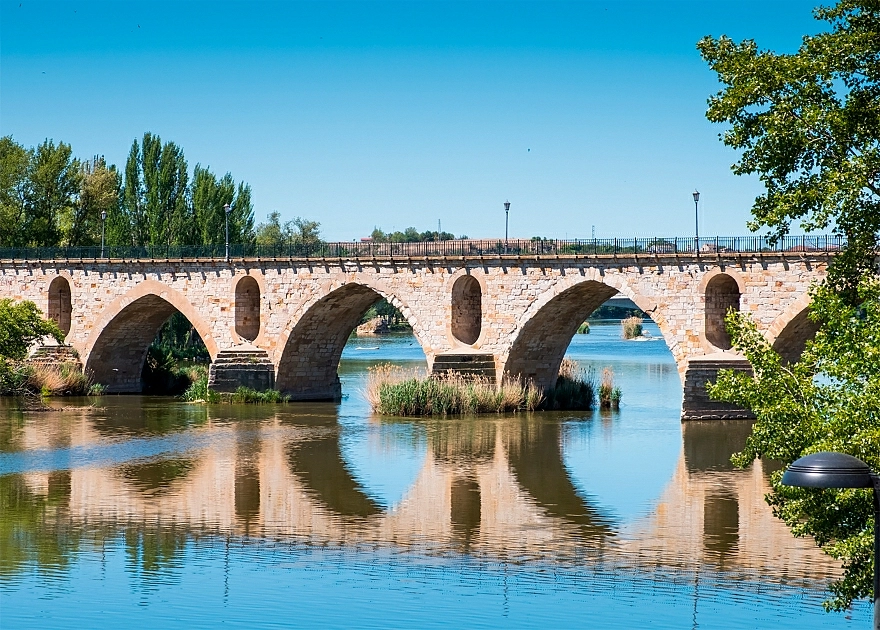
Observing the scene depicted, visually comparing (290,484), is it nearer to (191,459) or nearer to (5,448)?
(191,459)

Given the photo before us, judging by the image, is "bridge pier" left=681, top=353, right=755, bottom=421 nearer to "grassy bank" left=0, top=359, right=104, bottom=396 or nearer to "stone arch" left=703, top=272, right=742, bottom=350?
"stone arch" left=703, top=272, right=742, bottom=350

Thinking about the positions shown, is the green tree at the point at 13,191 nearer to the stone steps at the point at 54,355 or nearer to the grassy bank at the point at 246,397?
the stone steps at the point at 54,355

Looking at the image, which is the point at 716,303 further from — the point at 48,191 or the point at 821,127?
the point at 48,191

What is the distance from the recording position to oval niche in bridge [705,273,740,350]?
3312 cm

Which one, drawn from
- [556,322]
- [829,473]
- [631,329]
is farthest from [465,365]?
[631,329]

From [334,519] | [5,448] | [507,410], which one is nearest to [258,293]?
[507,410]

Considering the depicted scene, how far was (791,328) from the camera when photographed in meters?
31.9

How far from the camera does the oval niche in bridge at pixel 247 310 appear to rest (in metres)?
40.5

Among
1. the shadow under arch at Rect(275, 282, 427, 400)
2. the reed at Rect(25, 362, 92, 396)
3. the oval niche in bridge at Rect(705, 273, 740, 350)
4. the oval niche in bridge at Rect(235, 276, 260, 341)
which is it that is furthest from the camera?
the oval niche in bridge at Rect(235, 276, 260, 341)

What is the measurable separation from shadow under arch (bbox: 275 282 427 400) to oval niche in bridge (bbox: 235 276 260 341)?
1.59m

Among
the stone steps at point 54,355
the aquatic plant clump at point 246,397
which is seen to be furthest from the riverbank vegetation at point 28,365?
the aquatic plant clump at point 246,397

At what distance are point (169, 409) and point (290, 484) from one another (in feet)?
49.9

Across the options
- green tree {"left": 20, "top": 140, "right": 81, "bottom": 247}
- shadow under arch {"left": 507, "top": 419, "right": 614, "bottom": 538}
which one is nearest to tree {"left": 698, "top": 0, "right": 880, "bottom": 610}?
shadow under arch {"left": 507, "top": 419, "right": 614, "bottom": 538}

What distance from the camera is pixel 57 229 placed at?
2250 inches
